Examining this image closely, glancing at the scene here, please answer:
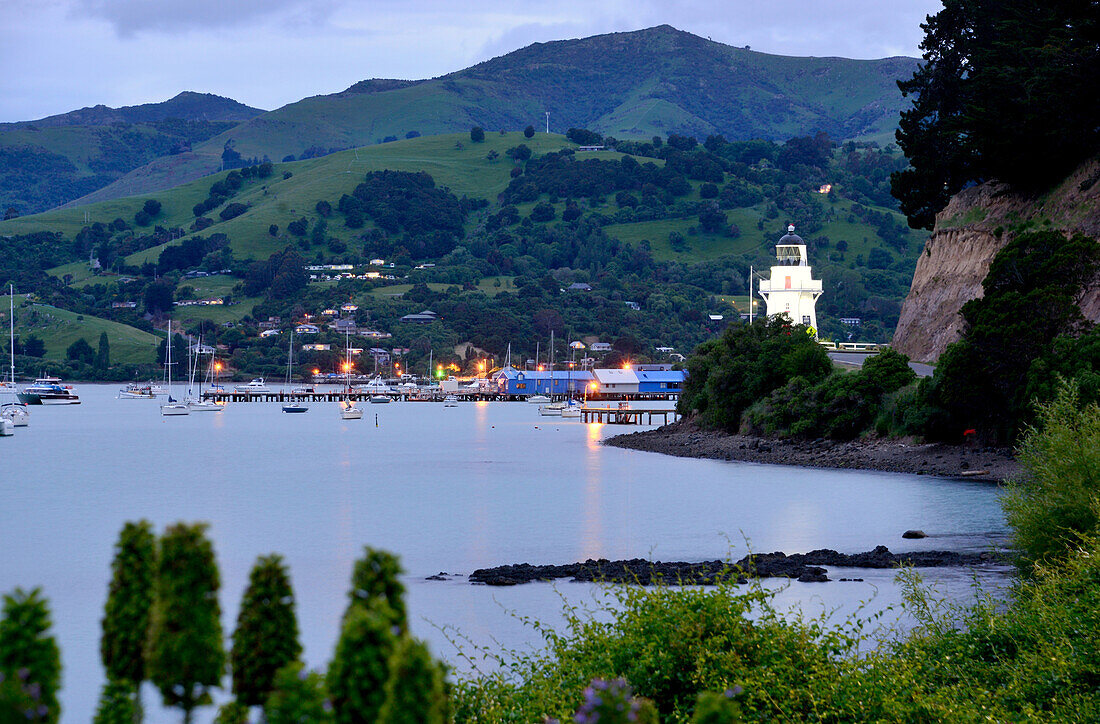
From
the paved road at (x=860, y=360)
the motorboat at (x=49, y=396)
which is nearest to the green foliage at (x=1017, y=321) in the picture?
the paved road at (x=860, y=360)

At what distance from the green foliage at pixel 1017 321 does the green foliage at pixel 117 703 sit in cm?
5503

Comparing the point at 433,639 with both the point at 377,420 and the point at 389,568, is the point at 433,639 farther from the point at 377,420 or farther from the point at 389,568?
the point at 377,420

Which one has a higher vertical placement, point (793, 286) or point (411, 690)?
point (793, 286)

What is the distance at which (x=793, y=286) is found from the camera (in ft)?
358

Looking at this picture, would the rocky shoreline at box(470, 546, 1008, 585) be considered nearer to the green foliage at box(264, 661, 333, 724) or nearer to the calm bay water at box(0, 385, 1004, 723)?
the calm bay water at box(0, 385, 1004, 723)

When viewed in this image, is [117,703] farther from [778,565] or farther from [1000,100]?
[1000,100]

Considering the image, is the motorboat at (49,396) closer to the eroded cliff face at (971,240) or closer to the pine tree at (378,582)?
the eroded cliff face at (971,240)

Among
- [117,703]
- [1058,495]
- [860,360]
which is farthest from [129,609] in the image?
[860,360]

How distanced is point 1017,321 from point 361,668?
192 feet

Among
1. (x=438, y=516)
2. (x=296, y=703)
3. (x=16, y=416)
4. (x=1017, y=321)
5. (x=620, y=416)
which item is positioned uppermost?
(x=1017, y=321)

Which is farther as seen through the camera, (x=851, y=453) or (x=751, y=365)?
(x=751, y=365)

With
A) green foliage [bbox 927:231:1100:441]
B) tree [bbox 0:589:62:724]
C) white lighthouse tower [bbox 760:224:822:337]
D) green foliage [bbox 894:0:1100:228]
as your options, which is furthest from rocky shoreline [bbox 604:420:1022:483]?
tree [bbox 0:589:62:724]

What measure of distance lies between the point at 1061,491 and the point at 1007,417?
36.4 meters

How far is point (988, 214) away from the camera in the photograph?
71438 millimetres
